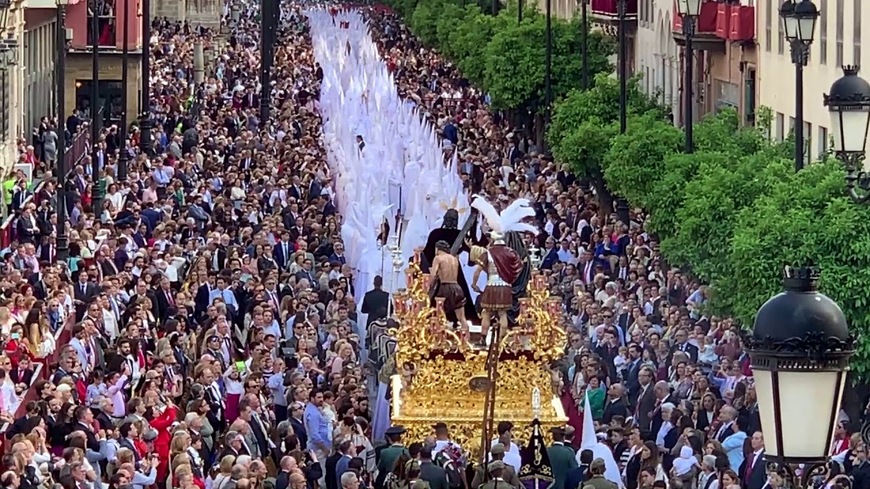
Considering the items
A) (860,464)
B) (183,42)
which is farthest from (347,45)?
(860,464)

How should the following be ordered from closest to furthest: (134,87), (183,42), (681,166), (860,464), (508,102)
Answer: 1. (860,464)
2. (681,166)
3. (508,102)
4. (134,87)
5. (183,42)

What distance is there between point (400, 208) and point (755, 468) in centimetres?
1839

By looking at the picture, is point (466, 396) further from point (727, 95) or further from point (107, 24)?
point (107, 24)

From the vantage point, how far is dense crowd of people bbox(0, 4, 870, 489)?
18.0m

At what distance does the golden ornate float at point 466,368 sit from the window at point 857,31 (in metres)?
16.2

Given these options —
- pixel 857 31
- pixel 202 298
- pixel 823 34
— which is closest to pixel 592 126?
pixel 823 34

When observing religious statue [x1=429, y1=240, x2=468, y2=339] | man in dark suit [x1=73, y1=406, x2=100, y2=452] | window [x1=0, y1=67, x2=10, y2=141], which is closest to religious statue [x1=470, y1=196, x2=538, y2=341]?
religious statue [x1=429, y1=240, x2=468, y2=339]

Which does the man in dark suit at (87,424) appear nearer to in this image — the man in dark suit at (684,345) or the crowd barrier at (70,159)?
the man in dark suit at (684,345)

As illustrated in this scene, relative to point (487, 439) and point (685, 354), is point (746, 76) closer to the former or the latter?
point (685, 354)

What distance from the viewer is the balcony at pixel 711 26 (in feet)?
166

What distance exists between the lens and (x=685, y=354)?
23.5 meters

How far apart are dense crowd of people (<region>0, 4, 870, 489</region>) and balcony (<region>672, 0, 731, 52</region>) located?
31.2 ft

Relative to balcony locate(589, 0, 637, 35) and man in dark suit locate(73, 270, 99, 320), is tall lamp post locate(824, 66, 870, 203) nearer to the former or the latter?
man in dark suit locate(73, 270, 99, 320)

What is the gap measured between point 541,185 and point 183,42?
44.1 metres
